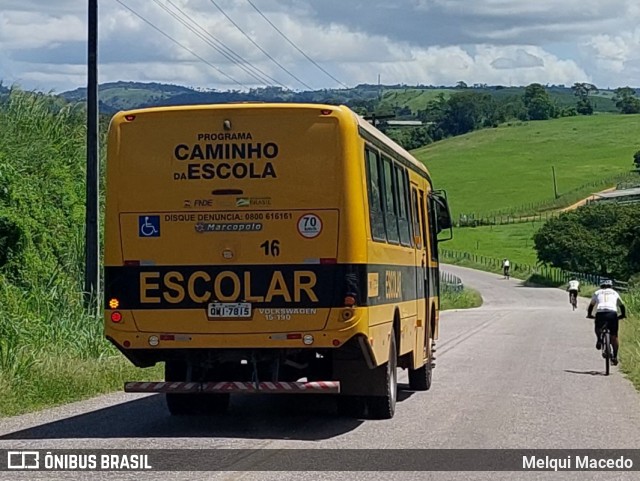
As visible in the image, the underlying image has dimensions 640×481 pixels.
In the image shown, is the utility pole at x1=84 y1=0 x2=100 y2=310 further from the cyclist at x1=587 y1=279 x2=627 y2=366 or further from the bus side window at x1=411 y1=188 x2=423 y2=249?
the cyclist at x1=587 y1=279 x2=627 y2=366

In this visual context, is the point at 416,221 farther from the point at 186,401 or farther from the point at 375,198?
the point at 186,401

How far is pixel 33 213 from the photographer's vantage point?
22.1 metres

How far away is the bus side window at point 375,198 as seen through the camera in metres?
12.7

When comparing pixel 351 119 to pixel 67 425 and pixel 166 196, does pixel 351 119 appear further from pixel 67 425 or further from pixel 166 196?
pixel 67 425

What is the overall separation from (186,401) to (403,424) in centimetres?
259

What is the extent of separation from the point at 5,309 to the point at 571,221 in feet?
242

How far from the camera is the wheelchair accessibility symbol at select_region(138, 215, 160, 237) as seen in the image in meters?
12.3

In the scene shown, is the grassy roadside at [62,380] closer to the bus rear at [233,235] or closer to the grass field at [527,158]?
the bus rear at [233,235]

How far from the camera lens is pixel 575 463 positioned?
35.6 feet

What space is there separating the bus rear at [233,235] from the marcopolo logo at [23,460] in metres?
1.95

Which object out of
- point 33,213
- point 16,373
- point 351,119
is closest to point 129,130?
point 351,119

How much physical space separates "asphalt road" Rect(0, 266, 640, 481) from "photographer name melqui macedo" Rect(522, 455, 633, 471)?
0.28m

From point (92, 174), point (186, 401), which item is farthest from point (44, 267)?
point (186, 401)

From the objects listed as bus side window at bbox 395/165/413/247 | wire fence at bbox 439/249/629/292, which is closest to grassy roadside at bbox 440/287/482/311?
wire fence at bbox 439/249/629/292
